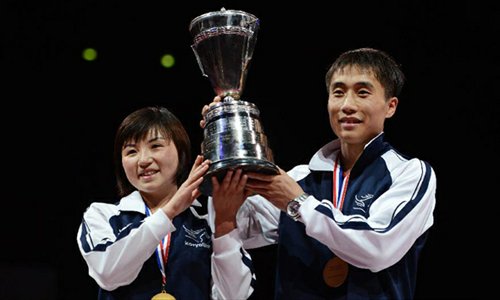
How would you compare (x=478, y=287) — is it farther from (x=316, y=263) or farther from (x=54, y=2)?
(x=54, y=2)

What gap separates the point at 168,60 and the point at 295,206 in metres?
2.48

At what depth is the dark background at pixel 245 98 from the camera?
4.12 meters

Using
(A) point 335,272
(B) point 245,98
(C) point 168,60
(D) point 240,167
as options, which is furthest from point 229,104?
(C) point 168,60

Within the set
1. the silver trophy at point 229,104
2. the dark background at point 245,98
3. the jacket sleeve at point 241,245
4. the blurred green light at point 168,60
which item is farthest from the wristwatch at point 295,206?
the blurred green light at point 168,60

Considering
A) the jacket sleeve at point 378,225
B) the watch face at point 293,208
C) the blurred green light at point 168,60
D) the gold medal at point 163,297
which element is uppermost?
the blurred green light at point 168,60

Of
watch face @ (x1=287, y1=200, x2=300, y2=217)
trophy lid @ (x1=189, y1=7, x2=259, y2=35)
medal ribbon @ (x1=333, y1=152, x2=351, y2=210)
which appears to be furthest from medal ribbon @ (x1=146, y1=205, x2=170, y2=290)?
trophy lid @ (x1=189, y1=7, x2=259, y2=35)

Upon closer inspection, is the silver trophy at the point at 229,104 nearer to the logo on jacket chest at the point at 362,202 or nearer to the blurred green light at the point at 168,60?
the logo on jacket chest at the point at 362,202

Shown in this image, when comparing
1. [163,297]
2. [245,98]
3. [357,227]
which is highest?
[245,98]

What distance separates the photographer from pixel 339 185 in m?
2.24

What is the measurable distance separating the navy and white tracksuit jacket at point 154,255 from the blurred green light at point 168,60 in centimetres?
202

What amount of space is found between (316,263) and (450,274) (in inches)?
97.0

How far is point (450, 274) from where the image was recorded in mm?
4320

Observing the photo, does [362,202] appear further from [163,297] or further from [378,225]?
[163,297]

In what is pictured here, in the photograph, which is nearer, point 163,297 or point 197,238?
point 163,297
